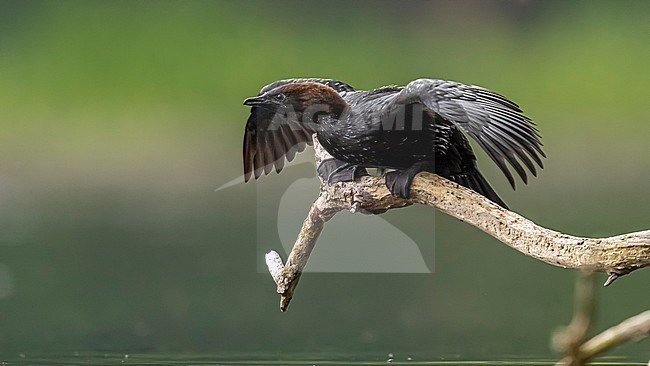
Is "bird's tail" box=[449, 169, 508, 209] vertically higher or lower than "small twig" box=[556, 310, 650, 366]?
lower

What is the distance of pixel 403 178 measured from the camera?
1791mm

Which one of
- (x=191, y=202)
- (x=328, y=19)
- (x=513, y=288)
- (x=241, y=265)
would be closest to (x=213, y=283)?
(x=241, y=265)

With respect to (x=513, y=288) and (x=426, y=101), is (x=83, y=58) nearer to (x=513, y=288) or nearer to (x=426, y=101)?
(x=513, y=288)

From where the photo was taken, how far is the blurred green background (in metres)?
3.10

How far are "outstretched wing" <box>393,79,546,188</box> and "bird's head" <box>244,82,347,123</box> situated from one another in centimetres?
17

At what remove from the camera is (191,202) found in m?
3.71

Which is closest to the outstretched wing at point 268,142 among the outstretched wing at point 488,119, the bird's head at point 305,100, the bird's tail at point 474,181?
the bird's head at point 305,100

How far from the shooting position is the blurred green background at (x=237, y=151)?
3102mm

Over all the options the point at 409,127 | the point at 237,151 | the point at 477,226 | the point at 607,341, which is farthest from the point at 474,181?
the point at 237,151

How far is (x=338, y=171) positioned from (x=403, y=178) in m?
0.18

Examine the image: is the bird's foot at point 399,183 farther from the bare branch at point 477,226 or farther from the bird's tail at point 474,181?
the bird's tail at point 474,181

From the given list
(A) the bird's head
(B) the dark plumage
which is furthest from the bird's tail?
(A) the bird's head

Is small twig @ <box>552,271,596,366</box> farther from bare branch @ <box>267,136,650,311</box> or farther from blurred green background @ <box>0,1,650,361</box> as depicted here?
blurred green background @ <box>0,1,650,361</box>

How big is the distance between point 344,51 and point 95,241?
3.54 feet
